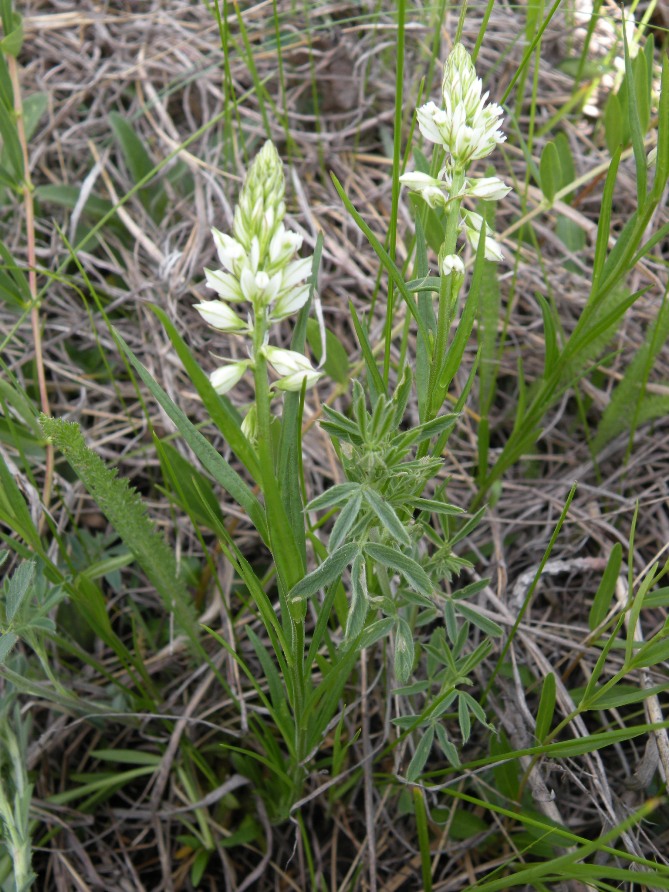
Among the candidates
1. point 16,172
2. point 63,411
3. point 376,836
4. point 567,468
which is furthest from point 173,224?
point 376,836

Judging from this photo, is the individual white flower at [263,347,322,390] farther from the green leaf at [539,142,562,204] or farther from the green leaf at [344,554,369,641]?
the green leaf at [539,142,562,204]

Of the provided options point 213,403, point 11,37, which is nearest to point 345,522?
point 213,403

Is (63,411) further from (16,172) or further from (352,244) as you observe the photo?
(352,244)

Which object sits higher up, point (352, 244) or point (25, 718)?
point (352, 244)

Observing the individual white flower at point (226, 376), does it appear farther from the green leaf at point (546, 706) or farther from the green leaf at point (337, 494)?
the green leaf at point (546, 706)

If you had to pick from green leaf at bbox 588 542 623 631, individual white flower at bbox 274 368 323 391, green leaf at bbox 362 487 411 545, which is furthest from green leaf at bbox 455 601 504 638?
individual white flower at bbox 274 368 323 391

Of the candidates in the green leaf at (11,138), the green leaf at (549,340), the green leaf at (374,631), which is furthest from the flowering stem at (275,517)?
the green leaf at (11,138)
